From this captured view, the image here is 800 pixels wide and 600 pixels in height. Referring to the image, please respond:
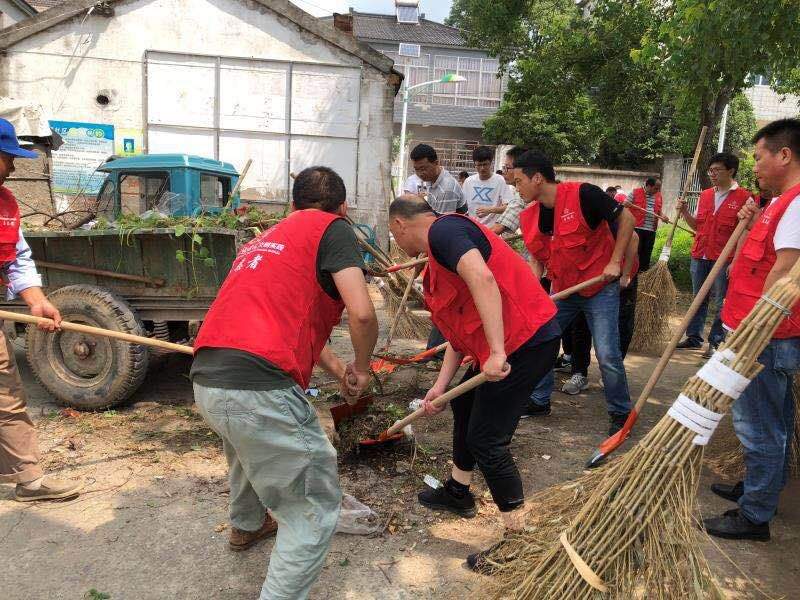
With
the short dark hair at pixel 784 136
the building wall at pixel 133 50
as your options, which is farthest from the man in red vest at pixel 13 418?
the building wall at pixel 133 50

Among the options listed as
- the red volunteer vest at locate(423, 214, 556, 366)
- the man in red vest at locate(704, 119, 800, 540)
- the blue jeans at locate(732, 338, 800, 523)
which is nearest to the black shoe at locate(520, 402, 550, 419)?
the man in red vest at locate(704, 119, 800, 540)

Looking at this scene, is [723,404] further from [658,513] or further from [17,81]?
[17,81]

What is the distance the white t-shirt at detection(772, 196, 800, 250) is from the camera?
258 centimetres

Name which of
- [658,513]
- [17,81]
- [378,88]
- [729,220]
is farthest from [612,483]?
[17,81]

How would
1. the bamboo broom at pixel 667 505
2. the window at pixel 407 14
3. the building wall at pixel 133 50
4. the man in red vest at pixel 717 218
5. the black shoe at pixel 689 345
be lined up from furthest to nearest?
the window at pixel 407 14 < the building wall at pixel 133 50 < the black shoe at pixel 689 345 < the man in red vest at pixel 717 218 < the bamboo broom at pixel 667 505

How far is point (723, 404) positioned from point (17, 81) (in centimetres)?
1264

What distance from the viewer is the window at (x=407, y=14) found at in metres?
37.2

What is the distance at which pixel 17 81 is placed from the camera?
1105 centimetres

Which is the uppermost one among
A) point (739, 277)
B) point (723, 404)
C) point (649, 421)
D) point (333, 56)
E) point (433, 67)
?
point (433, 67)

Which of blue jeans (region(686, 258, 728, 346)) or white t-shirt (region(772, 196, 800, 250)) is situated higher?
white t-shirt (region(772, 196, 800, 250))

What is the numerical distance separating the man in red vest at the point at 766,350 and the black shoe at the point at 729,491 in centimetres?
39

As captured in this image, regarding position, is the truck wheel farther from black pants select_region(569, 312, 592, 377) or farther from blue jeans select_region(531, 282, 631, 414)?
black pants select_region(569, 312, 592, 377)

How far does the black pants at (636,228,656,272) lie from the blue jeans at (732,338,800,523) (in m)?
4.64

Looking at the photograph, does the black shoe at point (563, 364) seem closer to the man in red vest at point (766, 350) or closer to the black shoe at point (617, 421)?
the black shoe at point (617, 421)
